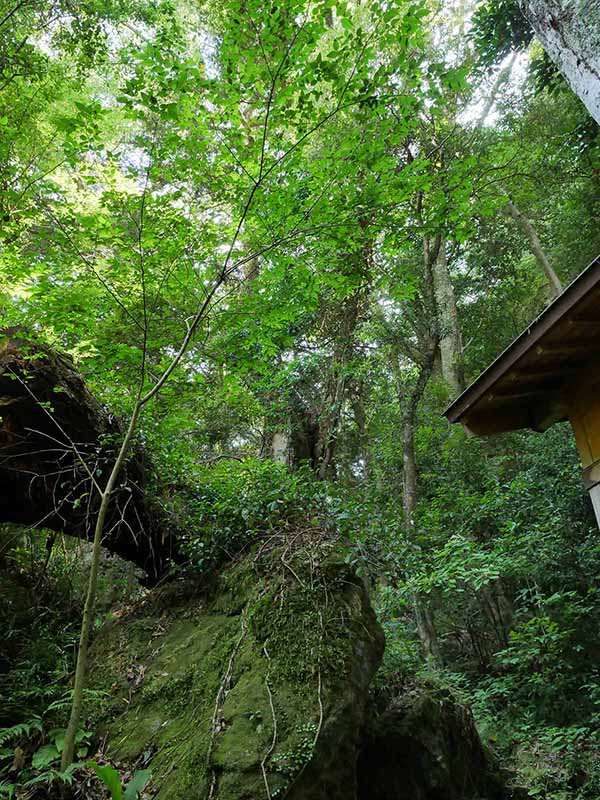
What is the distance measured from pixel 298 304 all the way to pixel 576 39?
4.42 metres

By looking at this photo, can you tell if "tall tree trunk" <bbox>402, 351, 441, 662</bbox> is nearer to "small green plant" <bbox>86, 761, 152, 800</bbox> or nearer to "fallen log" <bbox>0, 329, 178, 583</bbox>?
"fallen log" <bbox>0, 329, 178, 583</bbox>

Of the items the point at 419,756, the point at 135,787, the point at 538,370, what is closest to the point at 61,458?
the point at 135,787

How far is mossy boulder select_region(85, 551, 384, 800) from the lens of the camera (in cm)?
332

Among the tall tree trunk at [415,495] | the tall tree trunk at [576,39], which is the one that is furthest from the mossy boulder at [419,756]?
the tall tree trunk at [576,39]

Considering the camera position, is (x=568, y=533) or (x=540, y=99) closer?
Answer: (x=568, y=533)

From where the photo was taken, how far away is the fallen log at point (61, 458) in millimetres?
4852

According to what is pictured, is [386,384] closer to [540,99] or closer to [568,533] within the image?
[568,533]

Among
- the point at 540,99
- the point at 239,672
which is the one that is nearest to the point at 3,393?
the point at 239,672

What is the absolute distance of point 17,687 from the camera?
4207 mm

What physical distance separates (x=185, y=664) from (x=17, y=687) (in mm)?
1500

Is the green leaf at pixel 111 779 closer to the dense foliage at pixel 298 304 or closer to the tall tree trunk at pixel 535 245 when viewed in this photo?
the dense foliage at pixel 298 304

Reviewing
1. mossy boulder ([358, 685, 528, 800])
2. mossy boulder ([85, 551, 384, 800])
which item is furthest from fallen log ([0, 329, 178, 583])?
mossy boulder ([358, 685, 528, 800])

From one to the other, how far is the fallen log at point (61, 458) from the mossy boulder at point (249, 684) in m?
1.06

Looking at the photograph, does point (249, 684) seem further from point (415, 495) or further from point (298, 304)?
point (415, 495)
